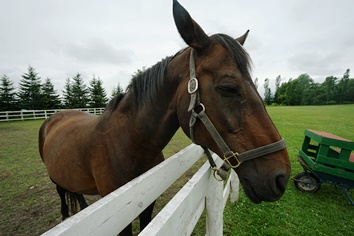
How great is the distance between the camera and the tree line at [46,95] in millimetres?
23891

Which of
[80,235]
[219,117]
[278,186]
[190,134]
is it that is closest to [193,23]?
[219,117]

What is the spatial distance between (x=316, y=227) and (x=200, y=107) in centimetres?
317

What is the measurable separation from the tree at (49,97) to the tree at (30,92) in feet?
2.48

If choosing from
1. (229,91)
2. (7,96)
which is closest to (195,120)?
(229,91)

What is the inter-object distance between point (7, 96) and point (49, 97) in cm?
486

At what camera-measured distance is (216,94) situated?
46.9 inches

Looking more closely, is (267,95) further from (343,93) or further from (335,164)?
(335,164)

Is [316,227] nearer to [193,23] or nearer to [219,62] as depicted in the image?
[219,62]

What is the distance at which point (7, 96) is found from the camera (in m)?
23.6

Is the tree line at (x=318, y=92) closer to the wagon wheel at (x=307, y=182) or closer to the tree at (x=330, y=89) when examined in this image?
the tree at (x=330, y=89)

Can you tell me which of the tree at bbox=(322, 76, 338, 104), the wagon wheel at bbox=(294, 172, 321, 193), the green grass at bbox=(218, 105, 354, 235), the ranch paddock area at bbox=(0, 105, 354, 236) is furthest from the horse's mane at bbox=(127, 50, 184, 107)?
the tree at bbox=(322, 76, 338, 104)

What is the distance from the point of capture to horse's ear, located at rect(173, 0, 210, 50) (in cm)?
120

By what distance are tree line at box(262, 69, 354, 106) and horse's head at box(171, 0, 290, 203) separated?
78925mm

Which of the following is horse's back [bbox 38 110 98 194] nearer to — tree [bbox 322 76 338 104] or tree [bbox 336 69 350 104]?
tree [bbox 322 76 338 104]
